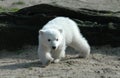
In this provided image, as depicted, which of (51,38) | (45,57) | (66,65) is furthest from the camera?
(66,65)

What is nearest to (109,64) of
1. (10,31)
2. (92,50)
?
(92,50)

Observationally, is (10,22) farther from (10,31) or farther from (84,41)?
(84,41)

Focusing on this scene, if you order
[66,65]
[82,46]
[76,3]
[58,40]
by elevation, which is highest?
[76,3]

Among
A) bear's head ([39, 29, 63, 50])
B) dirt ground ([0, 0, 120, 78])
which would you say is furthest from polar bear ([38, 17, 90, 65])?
dirt ground ([0, 0, 120, 78])

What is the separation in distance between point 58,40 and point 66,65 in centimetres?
63

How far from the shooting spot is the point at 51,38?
867 centimetres

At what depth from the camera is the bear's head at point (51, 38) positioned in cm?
859

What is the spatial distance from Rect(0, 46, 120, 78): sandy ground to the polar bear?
188 millimetres

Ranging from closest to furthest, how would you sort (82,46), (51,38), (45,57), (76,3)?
(51,38) < (45,57) < (82,46) < (76,3)

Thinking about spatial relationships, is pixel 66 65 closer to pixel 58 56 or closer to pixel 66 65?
pixel 66 65

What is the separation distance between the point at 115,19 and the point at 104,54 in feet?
3.49

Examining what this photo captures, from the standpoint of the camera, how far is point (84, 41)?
9711 millimetres

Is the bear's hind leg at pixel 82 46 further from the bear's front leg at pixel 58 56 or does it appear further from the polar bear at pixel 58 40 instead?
the bear's front leg at pixel 58 56

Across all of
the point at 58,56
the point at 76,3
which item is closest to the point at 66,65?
the point at 58,56
